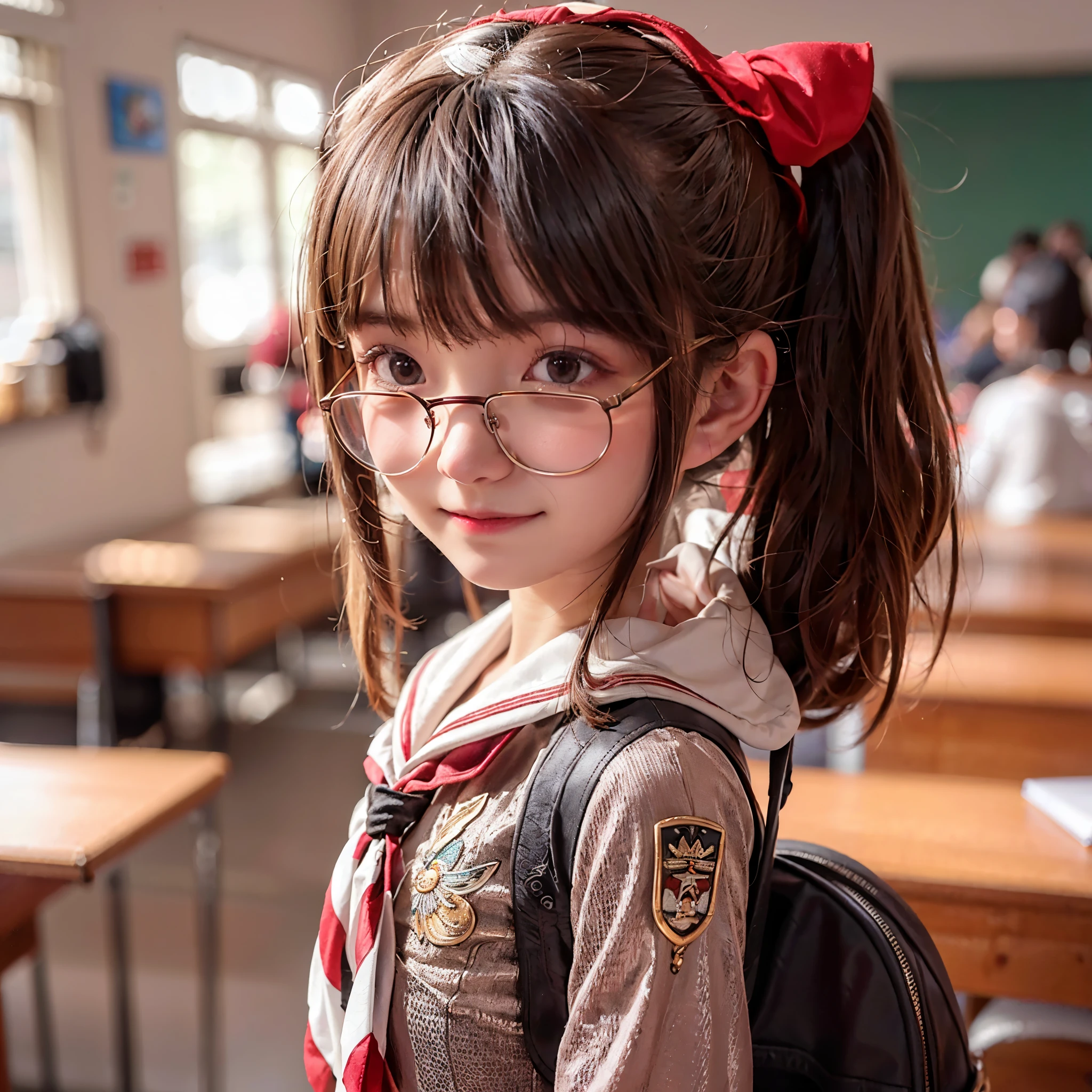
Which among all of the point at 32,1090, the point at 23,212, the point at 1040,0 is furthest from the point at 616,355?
the point at 23,212

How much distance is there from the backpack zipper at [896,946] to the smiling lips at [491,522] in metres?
0.36

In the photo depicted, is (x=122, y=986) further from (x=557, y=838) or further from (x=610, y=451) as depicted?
(x=610, y=451)

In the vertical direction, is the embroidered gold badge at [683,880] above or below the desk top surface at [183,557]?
above

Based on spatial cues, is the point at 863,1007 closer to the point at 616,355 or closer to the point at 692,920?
the point at 692,920

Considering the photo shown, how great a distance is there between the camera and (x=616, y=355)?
66 centimetres

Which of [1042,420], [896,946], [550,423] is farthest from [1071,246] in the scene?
[550,423]

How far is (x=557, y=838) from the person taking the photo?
683 mm

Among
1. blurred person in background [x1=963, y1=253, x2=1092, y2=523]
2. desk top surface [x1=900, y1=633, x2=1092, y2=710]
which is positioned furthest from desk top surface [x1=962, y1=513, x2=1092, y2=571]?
desk top surface [x1=900, y1=633, x2=1092, y2=710]

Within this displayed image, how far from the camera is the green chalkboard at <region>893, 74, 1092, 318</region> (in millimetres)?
1243

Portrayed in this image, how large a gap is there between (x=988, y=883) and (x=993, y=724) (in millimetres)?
581

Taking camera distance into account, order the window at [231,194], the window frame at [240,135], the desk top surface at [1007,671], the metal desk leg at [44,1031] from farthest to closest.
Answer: the window at [231,194], the window frame at [240,135], the metal desk leg at [44,1031], the desk top surface at [1007,671]

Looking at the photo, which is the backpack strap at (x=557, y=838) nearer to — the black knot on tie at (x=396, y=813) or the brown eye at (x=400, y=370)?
the black knot on tie at (x=396, y=813)

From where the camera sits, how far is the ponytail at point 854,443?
2.46ft

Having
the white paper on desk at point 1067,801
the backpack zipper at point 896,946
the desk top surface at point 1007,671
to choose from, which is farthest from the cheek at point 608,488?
the desk top surface at point 1007,671
